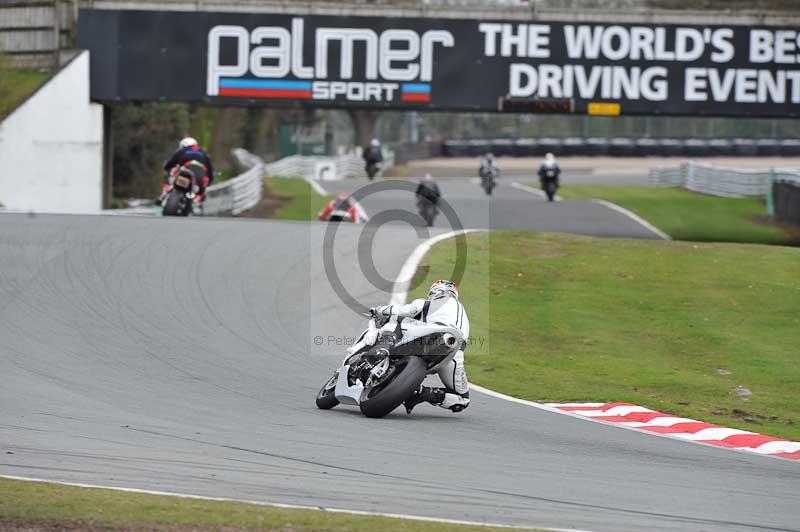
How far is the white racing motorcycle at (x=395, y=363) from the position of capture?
939 cm

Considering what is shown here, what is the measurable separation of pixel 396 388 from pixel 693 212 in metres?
27.7

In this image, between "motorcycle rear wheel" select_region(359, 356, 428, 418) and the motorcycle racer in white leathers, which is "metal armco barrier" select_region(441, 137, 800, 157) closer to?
the motorcycle racer in white leathers

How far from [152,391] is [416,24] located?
66.3 ft

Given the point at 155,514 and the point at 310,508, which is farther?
the point at 310,508

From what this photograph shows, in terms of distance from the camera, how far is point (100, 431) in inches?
336

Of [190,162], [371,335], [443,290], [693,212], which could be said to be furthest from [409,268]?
[693,212]

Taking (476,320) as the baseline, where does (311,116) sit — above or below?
above

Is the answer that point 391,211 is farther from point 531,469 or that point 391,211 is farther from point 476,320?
point 531,469

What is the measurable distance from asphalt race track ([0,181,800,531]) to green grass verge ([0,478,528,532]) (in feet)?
0.88

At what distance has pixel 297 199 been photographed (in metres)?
36.4

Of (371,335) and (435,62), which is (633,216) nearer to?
(435,62)

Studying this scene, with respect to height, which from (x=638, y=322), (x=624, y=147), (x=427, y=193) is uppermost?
(x=624, y=147)

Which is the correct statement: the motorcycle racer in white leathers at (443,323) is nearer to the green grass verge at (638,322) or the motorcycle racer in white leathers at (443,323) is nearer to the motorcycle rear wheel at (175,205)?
the green grass verge at (638,322)

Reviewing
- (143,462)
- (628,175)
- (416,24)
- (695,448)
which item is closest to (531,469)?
(695,448)
